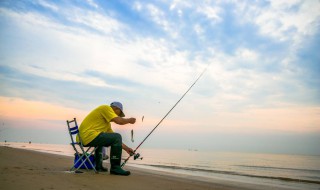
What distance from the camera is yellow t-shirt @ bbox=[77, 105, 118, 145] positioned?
557 centimetres

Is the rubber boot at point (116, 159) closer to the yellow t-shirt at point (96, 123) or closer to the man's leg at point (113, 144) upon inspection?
the man's leg at point (113, 144)

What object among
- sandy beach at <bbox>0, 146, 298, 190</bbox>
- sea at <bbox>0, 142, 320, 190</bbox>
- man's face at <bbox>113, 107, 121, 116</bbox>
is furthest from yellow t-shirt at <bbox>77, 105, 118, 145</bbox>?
sea at <bbox>0, 142, 320, 190</bbox>

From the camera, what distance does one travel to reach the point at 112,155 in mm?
5645

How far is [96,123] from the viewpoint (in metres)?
5.71

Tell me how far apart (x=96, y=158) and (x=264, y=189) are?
4.12 metres

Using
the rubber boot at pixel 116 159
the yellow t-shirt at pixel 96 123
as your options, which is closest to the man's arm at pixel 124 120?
the yellow t-shirt at pixel 96 123

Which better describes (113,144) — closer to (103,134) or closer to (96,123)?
(103,134)

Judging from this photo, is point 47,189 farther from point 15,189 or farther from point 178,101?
point 178,101

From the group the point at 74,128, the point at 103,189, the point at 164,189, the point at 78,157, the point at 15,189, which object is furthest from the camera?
the point at 78,157

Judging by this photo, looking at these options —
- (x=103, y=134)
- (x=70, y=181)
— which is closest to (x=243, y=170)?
(x=103, y=134)

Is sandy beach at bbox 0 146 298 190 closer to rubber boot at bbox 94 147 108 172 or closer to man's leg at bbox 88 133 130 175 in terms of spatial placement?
man's leg at bbox 88 133 130 175

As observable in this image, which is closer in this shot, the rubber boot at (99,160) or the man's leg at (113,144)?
the man's leg at (113,144)

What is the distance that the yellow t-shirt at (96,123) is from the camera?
5.57m

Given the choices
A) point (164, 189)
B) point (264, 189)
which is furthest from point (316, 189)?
point (164, 189)
